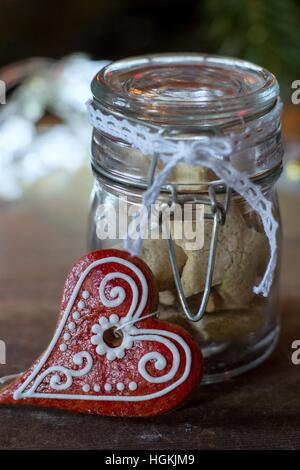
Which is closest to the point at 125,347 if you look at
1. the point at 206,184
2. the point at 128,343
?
the point at 128,343

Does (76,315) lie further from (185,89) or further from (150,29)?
(150,29)

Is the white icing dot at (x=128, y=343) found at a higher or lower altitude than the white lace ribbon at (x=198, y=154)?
lower

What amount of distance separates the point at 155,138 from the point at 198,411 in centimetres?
24

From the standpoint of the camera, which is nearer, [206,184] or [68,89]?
[206,184]

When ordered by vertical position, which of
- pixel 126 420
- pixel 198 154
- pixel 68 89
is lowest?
pixel 126 420

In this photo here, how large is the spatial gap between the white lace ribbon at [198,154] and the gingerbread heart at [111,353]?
0.12ft

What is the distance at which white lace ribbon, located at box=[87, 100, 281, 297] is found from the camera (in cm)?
55

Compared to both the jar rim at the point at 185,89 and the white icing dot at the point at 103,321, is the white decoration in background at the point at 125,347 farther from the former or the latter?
the jar rim at the point at 185,89

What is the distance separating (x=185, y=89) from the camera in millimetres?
640

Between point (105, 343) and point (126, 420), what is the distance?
7 centimetres

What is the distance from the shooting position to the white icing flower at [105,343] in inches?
22.9

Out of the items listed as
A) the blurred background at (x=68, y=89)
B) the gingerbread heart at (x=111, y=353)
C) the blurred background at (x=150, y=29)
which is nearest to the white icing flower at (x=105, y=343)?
the gingerbread heart at (x=111, y=353)

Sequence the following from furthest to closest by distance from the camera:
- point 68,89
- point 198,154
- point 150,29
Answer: point 150,29 < point 68,89 < point 198,154

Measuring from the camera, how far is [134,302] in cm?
57
